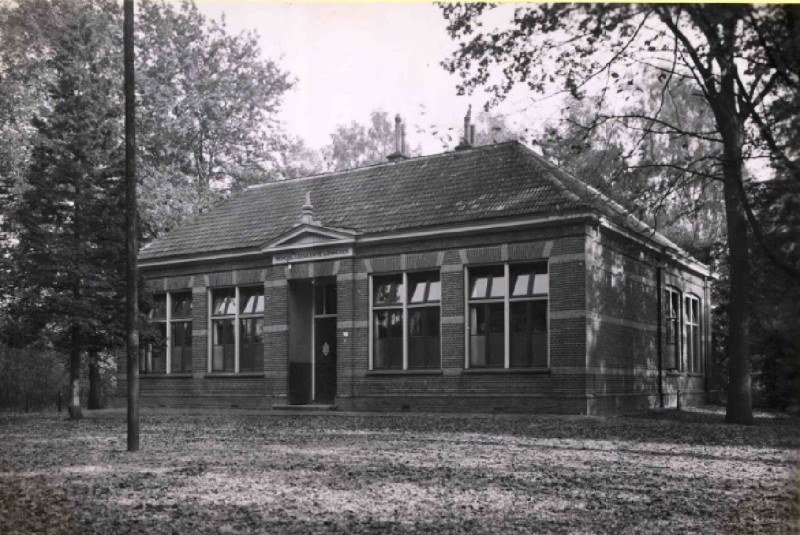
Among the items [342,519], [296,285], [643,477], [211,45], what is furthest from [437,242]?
[211,45]

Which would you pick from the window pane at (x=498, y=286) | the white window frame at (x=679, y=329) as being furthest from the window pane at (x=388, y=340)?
the white window frame at (x=679, y=329)

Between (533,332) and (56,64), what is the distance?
1432 cm

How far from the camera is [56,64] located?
2205 centimetres

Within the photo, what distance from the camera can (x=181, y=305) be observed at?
28844 millimetres

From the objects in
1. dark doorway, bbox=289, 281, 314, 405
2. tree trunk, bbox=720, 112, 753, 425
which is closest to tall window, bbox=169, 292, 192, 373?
dark doorway, bbox=289, 281, 314, 405

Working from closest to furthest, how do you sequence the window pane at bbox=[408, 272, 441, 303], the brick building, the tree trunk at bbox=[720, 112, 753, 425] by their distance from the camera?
the tree trunk at bbox=[720, 112, 753, 425] → the brick building → the window pane at bbox=[408, 272, 441, 303]

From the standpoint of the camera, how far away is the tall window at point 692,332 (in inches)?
1185

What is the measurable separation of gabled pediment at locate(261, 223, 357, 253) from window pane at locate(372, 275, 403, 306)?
1.45 m

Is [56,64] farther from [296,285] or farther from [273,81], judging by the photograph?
[273,81]

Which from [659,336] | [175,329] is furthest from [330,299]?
[659,336]

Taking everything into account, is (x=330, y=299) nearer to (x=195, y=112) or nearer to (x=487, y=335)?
(x=487, y=335)

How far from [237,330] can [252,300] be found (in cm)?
109

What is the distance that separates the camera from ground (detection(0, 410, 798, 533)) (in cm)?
767

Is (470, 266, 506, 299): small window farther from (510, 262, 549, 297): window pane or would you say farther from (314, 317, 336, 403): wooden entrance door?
(314, 317, 336, 403): wooden entrance door
